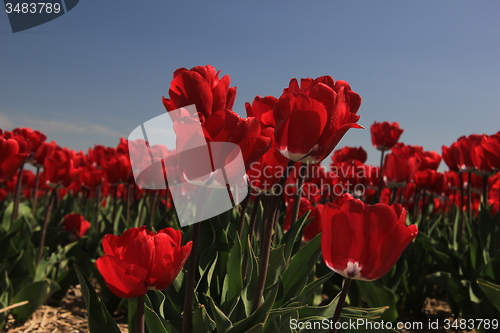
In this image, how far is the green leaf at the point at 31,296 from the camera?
249 cm

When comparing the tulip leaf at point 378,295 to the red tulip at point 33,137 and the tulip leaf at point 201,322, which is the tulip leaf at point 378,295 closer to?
the tulip leaf at point 201,322

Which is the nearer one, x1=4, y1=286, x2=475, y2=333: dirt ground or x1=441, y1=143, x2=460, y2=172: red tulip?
x1=4, y1=286, x2=475, y2=333: dirt ground

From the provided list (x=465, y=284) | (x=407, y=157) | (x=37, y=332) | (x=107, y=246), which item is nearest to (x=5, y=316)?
(x=37, y=332)

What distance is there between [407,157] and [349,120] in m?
2.86

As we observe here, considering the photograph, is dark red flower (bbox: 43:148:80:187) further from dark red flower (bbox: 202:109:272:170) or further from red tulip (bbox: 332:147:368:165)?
red tulip (bbox: 332:147:368:165)

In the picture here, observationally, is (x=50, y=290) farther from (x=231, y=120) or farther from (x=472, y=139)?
(x=472, y=139)

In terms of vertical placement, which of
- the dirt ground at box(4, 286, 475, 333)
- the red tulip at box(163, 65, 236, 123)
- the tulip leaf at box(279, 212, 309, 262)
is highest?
the red tulip at box(163, 65, 236, 123)

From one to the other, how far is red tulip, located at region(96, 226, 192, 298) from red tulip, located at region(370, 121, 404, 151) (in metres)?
3.67

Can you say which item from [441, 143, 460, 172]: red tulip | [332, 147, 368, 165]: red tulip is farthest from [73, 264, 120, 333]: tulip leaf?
[332, 147, 368, 165]: red tulip

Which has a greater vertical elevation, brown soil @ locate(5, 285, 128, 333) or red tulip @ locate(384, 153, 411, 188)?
red tulip @ locate(384, 153, 411, 188)

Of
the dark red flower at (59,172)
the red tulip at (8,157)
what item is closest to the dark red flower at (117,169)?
the dark red flower at (59,172)

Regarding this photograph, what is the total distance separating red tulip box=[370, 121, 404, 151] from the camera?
4066 mm

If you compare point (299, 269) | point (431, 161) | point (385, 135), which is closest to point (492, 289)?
point (299, 269)

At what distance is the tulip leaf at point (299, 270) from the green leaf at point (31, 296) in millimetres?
1896
